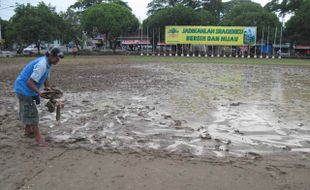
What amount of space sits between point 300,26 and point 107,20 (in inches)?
1189

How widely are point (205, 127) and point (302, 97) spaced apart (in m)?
5.67

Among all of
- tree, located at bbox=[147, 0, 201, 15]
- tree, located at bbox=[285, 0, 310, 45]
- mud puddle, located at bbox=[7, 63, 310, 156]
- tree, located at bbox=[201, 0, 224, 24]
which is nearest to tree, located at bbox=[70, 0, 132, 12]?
tree, located at bbox=[147, 0, 201, 15]

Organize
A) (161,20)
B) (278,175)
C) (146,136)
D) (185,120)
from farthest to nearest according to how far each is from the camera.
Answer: (161,20), (185,120), (146,136), (278,175)

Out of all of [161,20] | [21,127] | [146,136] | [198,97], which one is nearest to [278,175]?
[146,136]

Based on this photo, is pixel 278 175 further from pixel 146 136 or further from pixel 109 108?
pixel 109 108

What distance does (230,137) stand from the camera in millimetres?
6184

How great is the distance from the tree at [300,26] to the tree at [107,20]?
2621 centimetres

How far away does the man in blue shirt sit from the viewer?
5.28m

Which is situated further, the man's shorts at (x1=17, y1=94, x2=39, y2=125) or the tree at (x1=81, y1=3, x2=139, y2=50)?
the tree at (x1=81, y1=3, x2=139, y2=50)

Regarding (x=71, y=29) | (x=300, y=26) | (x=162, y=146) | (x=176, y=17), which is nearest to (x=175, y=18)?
(x=176, y=17)

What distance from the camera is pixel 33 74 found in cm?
525

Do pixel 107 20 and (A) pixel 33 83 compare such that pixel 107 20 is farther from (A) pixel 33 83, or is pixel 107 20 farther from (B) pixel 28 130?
(A) pixel 33 83

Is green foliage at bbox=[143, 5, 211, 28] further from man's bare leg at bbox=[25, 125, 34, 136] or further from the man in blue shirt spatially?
the man in blue shirt

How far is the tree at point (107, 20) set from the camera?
179ft
